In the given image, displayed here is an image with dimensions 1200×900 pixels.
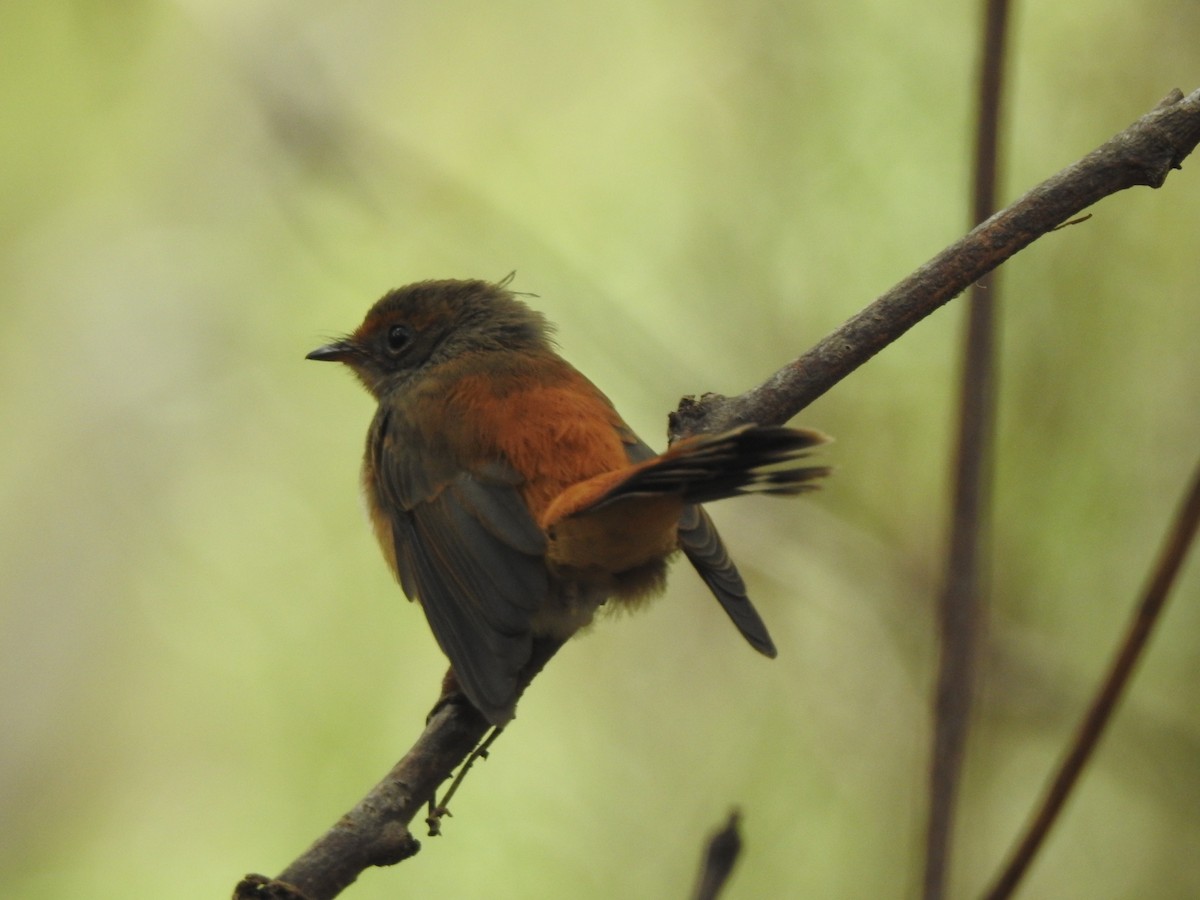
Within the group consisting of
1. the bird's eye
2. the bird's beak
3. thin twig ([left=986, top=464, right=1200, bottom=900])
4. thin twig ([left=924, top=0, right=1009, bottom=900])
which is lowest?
thin twig ([left=986, top=464, right=1200, bottom=900])

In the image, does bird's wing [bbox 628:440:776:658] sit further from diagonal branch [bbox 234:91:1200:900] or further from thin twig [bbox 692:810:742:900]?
thin twig [bbox 692:810:742:900]

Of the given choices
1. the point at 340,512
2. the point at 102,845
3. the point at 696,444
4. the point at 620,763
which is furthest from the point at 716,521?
the point at 102,845

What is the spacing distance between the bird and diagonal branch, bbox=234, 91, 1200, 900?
0.21 meters

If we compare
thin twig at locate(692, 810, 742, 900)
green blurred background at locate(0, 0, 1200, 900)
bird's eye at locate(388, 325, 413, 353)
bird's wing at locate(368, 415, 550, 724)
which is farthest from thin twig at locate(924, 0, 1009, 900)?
bird's eye at locate(388, 325, 413, 353)

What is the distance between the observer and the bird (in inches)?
110

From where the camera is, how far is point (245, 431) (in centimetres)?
643

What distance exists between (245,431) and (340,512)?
0.65 m

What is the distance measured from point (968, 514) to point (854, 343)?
68 cm

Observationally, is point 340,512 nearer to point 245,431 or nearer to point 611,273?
point 245,431

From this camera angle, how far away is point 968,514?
77.8 inches

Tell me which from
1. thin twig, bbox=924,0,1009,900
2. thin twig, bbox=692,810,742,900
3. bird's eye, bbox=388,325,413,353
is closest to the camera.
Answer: thin twig, bbox=692,810,742,900

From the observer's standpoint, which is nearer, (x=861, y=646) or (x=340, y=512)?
(x=861, y=646)

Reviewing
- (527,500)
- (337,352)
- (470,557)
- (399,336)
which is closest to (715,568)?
(527,500)

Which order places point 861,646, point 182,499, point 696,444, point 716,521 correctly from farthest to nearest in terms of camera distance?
point 182,499 → point 861,646 → point 716,521 → point 696,444
